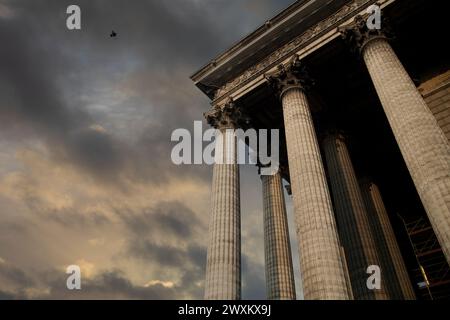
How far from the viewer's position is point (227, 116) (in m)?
22.6

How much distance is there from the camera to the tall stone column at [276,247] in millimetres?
20016

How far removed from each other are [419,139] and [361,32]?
7697 mm

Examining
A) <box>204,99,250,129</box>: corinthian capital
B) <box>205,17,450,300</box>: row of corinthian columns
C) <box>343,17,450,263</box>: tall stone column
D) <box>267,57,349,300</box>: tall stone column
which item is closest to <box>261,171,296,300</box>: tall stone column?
<box>205,17,450,300</box>: row of corinthian columns

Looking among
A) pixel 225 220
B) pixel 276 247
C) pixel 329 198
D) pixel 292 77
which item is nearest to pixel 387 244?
pixel 276 247

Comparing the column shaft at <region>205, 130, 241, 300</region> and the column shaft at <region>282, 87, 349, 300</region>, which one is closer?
the column shaft at <region>282, 87, 349, 300</region>

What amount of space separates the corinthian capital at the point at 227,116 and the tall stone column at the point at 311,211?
401 centimetres

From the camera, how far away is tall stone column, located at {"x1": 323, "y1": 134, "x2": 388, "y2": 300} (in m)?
17.3

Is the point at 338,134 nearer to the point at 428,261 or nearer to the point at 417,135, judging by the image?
the point at 417,135

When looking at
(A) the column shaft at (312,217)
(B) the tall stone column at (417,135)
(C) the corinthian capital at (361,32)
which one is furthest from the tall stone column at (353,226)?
(C) the corinthian capital at (361,32)

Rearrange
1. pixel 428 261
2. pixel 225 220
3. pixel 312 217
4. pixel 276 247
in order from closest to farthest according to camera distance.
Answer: pixel 312 217, pixel 225 220, pixel 276 247, pixel 428 261

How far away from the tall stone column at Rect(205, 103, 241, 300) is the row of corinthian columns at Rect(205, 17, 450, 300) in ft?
0.16

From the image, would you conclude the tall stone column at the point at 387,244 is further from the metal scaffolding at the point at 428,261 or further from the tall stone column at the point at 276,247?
the tall stone column at the point at 276,247

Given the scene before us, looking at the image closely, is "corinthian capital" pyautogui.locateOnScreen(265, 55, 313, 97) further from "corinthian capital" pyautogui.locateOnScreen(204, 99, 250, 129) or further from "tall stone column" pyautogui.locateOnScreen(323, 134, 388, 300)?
"tall stone column" pyautogui.locateOnScreen(323, 134, 388, 300)

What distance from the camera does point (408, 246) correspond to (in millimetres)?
27312
